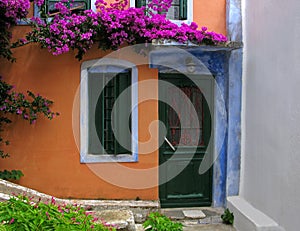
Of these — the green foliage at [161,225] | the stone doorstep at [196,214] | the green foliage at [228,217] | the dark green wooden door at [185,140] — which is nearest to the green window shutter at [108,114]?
the dark green wooden door at [185,140]

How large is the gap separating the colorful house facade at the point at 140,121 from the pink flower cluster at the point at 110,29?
0.77 feet

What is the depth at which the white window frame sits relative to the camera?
5.98 m

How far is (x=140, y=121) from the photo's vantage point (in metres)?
6.12

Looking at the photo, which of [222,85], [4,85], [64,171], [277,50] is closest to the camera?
[277,50]

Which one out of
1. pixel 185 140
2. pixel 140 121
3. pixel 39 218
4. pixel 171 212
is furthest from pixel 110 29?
pixel 39 218

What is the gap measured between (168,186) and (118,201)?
0.98 metres

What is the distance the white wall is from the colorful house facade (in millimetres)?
327

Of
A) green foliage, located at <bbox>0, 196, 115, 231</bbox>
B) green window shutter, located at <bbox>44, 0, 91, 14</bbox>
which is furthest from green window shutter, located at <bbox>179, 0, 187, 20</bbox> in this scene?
green foliage, located at <bbox>0, 196, 115, 231</bbox>

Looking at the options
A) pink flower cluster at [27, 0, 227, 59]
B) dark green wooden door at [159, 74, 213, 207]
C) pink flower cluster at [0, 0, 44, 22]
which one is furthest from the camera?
dark green wooden door at [159, 74, 213, 207]

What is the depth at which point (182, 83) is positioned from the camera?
6523mm

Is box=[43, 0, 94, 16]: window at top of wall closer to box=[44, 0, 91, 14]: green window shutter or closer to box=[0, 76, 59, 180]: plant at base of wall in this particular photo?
box=[44, 0, 91, 14]: green window shutter

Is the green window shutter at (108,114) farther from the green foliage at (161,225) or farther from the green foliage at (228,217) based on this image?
the green foliage at (228,217)

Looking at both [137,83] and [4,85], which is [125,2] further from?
[4,85]

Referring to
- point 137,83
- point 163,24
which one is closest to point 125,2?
point 163,24
